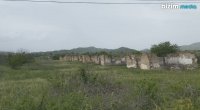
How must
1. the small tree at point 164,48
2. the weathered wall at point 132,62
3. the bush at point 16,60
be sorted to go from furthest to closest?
the small tree at point 164,48 < the bush at point 16,60 < the weathered wall at point 132,62

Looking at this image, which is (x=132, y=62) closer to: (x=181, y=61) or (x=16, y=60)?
(x=181, y=61)

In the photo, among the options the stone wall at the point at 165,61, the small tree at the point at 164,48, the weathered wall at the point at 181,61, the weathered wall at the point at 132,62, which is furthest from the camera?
the small tree at the point at 164,48

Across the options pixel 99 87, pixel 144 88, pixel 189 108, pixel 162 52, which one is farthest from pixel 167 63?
pixel 189 108

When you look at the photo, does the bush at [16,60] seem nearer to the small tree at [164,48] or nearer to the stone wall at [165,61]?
the stone wall at [165,61]

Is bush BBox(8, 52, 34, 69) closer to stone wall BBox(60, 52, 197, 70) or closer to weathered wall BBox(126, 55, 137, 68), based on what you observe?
weathered wall BBox(126, 55, 137, 68)

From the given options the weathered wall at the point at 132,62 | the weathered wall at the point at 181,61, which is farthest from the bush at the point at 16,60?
the weathered wall at the point at 181,61

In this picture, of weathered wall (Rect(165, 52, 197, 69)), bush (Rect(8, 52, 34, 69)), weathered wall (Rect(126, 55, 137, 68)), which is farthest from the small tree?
bush (Rect(8, 52, 34, 69))

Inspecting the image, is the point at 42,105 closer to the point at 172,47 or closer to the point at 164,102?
the point at 164,102

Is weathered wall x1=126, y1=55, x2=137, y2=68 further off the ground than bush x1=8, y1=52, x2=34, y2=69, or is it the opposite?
bush x1=8, y1=52, x2=34, y2=69

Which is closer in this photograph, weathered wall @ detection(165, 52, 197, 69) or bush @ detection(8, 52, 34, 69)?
weathered wall @ detection(165, 52, 197, 69)

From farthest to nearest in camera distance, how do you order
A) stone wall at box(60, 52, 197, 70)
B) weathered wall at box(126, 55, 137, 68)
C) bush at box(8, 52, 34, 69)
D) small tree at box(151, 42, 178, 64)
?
small tree at box(151, 42, 178, 64) → bush at box(8, 52, 34, 69) → weathered wall at box(126, 55, 137, 68) → stone wall at box(60, 52, 197, 70)

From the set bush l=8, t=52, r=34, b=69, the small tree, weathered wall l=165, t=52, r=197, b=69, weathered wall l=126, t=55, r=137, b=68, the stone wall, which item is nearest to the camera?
the stone wall

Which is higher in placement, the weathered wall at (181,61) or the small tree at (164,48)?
the small tree at (164,48)

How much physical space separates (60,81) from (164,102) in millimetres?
4382
